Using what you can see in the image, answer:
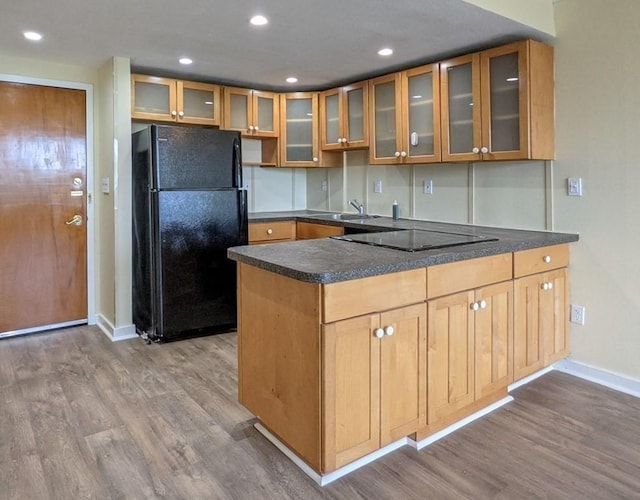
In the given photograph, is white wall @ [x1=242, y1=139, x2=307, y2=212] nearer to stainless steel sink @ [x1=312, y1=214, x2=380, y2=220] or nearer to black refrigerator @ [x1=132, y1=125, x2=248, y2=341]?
stainless steel sink @ [x1=312, y1=214, x2=380, y2=220]

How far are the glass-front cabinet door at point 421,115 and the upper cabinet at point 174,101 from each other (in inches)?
66.3

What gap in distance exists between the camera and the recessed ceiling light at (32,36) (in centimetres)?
310

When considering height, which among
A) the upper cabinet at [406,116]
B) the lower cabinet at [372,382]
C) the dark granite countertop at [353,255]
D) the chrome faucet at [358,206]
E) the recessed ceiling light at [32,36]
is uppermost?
the recessed ceiling light at [32,36]

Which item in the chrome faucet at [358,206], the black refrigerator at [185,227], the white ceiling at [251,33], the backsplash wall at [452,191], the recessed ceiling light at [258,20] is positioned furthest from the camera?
the chrome faucet at [358,206]

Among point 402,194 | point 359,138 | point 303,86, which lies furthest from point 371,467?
point 303,86

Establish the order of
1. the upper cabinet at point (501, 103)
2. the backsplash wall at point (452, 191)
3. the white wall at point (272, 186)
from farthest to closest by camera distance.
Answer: the white wall at point (272, 186), the backsplash wall at point (452, 191), the upper cabinet at point (501, 103)

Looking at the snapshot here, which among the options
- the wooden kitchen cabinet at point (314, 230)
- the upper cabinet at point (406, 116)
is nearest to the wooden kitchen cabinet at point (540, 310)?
the upper cabinet at point (406, 116)

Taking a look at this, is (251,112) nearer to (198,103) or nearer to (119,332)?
(198,103)

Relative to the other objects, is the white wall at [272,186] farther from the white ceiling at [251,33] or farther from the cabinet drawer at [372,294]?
the cabinet drawer at [372,294]

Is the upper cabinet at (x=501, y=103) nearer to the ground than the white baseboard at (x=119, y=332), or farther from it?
farther from it

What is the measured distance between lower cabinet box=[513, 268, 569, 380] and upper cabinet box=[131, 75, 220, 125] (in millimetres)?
2944

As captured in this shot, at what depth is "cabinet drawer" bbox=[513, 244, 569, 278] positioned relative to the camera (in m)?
2.63

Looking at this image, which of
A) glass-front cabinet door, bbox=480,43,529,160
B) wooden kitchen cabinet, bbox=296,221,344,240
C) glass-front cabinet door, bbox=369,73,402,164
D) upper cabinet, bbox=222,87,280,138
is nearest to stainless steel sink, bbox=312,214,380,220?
wooden kitchen cabinet, bbox=296,221,344,240

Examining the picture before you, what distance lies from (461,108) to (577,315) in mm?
1545
